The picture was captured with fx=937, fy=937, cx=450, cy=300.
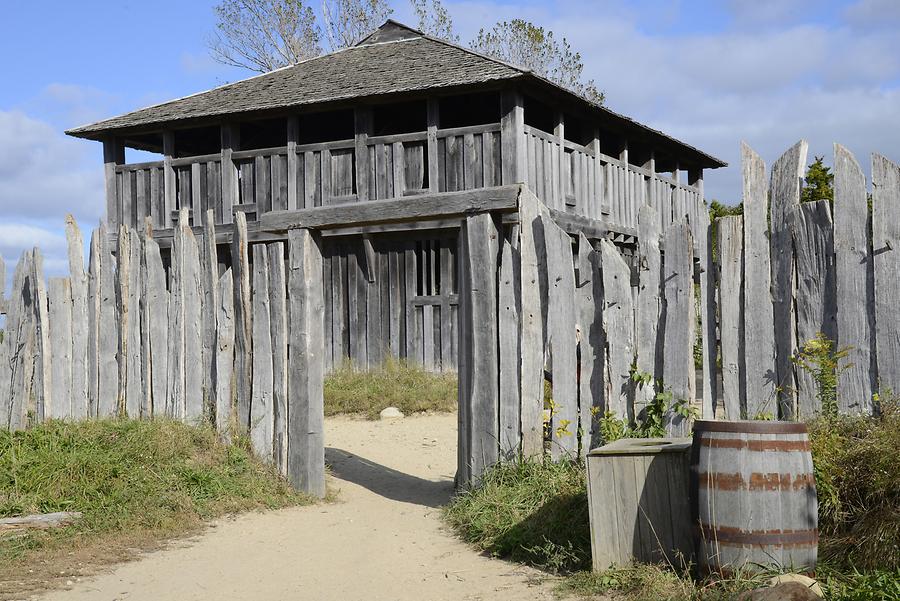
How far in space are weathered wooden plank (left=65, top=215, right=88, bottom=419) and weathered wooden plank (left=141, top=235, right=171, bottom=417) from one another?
87 cm

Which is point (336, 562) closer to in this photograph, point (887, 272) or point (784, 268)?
point (784, 268)

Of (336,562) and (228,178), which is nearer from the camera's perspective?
(336,562)

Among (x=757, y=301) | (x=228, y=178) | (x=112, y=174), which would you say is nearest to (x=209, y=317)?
(x=757, y=301)

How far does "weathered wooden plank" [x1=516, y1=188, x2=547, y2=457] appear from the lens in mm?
7387

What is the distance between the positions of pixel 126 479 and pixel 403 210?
3.18m

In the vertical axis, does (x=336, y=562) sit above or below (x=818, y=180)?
below

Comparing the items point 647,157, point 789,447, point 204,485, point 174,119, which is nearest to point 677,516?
point 789,447

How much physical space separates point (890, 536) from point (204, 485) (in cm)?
532

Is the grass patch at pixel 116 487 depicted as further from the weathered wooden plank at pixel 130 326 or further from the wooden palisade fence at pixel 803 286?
the wooden palisade fence at pixel 803 286

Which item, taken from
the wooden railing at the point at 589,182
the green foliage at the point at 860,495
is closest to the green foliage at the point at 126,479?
the green foliage at the point at 860,495

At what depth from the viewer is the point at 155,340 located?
9070 millimetres

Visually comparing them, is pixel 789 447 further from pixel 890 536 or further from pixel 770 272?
pixel 770 272

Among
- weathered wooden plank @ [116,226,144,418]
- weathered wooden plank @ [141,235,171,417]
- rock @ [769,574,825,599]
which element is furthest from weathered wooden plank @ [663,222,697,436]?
weathered wooden plank @ [116,226,144,418]

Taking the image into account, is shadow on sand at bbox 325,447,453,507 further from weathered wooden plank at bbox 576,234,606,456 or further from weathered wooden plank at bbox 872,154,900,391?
weathered wooden plank at bbox 872,154,900,391
